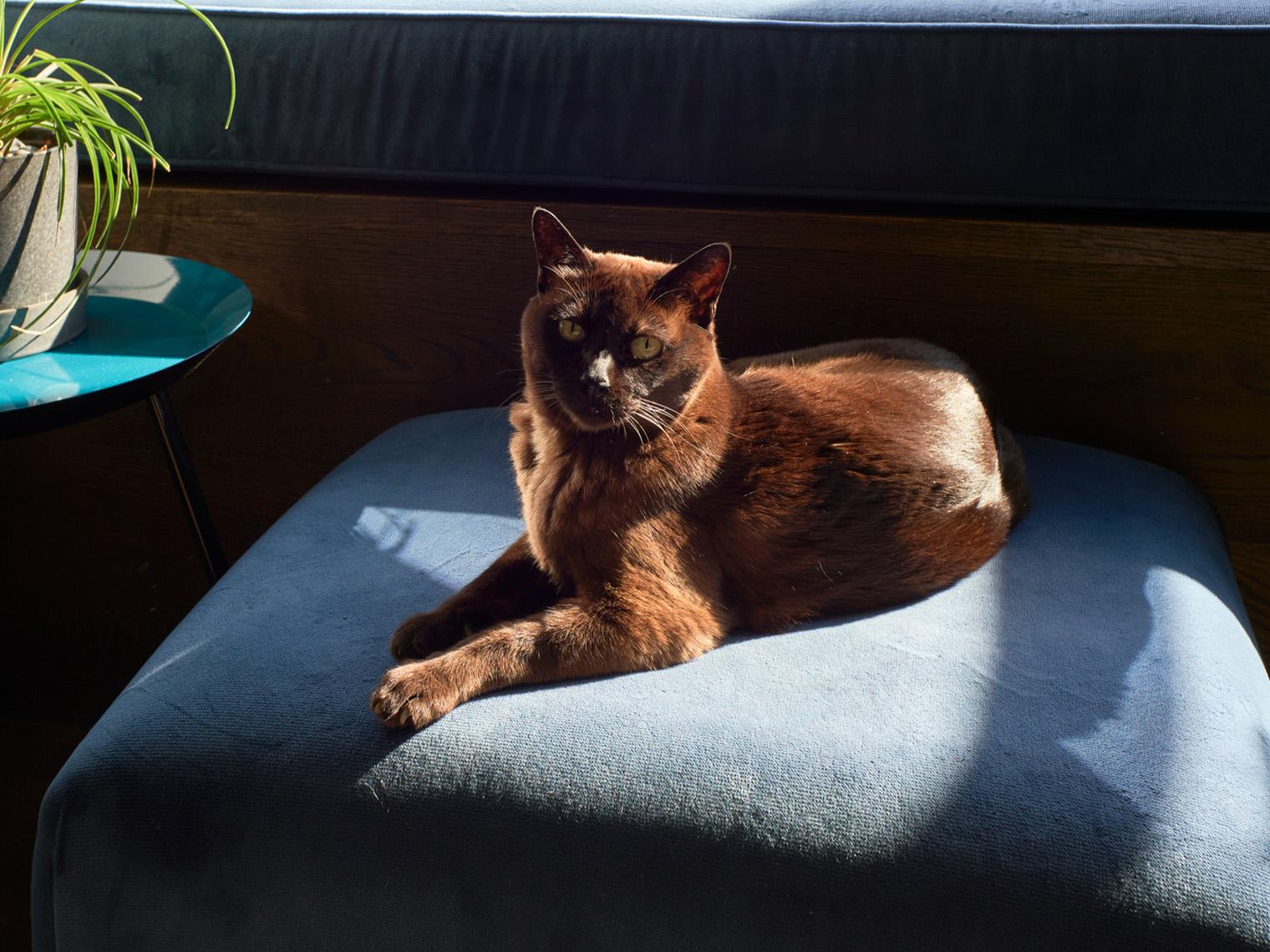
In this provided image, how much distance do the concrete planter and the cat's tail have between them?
1077 millimetres

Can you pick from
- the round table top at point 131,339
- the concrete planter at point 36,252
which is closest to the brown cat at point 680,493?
the round table top at point 131,339

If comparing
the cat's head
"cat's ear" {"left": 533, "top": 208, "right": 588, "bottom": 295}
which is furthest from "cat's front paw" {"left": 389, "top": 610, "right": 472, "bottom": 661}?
"cat's ear" {"left": 533, "top": 208, "right": 588, "bottom": 295}

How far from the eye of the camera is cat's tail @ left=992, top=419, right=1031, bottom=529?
1131 millimetres

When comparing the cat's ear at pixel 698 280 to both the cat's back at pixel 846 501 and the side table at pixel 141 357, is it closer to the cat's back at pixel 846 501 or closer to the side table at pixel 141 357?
the cat's back at pixel 846 501

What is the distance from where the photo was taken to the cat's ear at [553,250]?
96cm

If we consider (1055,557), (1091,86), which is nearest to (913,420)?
(1055,557)

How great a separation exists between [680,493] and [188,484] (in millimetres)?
710

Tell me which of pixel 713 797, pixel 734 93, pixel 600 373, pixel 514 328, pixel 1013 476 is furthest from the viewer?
pixel 514 328

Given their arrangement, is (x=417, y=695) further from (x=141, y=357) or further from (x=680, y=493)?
(x=141, y=357)

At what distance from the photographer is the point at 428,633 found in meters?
0.94

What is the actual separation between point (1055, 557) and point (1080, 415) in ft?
1.11

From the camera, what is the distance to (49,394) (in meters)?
1.04

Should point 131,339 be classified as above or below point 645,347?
below

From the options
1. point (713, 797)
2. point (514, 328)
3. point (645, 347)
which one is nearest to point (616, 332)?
point (645, 347)
